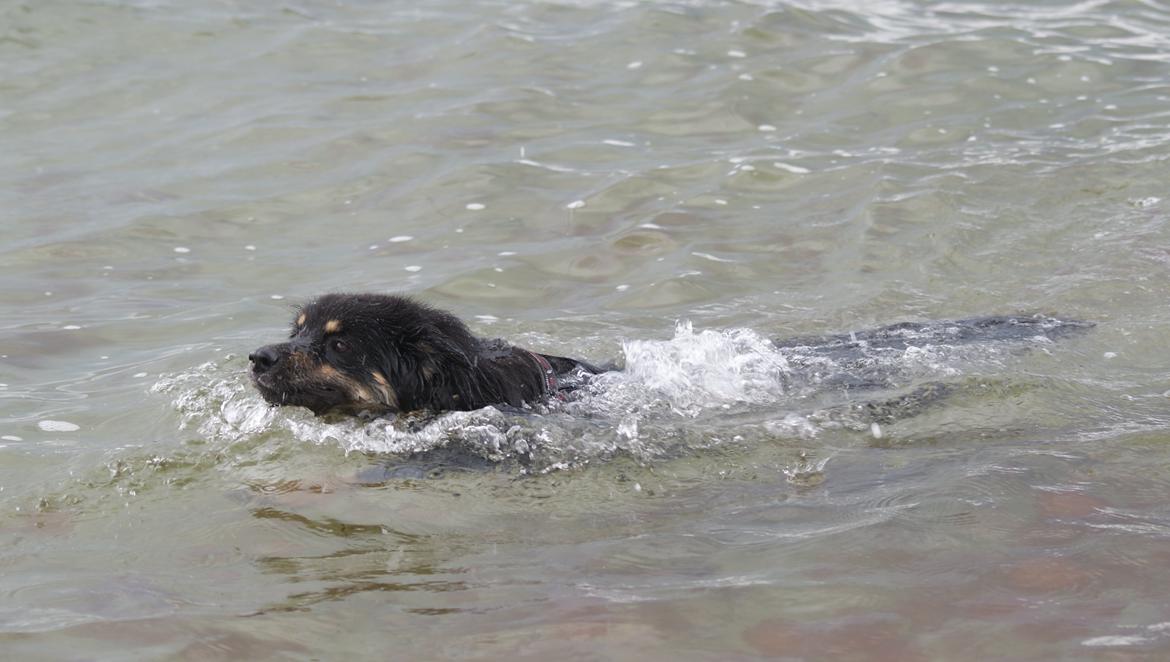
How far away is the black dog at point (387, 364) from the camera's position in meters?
6.42

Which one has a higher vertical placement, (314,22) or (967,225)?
(314,22)

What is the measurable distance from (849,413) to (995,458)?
913 mm

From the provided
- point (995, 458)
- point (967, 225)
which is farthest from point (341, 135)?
point (995, 458)

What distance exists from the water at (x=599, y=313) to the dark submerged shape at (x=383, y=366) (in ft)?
0.53

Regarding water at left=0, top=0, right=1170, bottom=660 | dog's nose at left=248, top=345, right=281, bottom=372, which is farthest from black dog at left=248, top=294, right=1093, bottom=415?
water at left=0, top=0, right=1170, bottom=660

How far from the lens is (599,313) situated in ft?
30.1

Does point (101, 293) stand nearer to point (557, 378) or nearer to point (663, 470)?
point (557, 378)

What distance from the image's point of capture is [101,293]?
30.9 ft

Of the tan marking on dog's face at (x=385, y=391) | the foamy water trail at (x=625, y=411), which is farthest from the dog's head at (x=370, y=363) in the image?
the foamy water trail at (x=625, y=411)

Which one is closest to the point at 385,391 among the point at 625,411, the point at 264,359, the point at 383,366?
the point at 383,366

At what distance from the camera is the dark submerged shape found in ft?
21.0

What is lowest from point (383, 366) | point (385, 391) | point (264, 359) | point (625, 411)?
point (625, 411)

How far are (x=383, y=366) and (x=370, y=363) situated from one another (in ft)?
0.22

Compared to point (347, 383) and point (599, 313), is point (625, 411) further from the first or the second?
point (599, 313)
